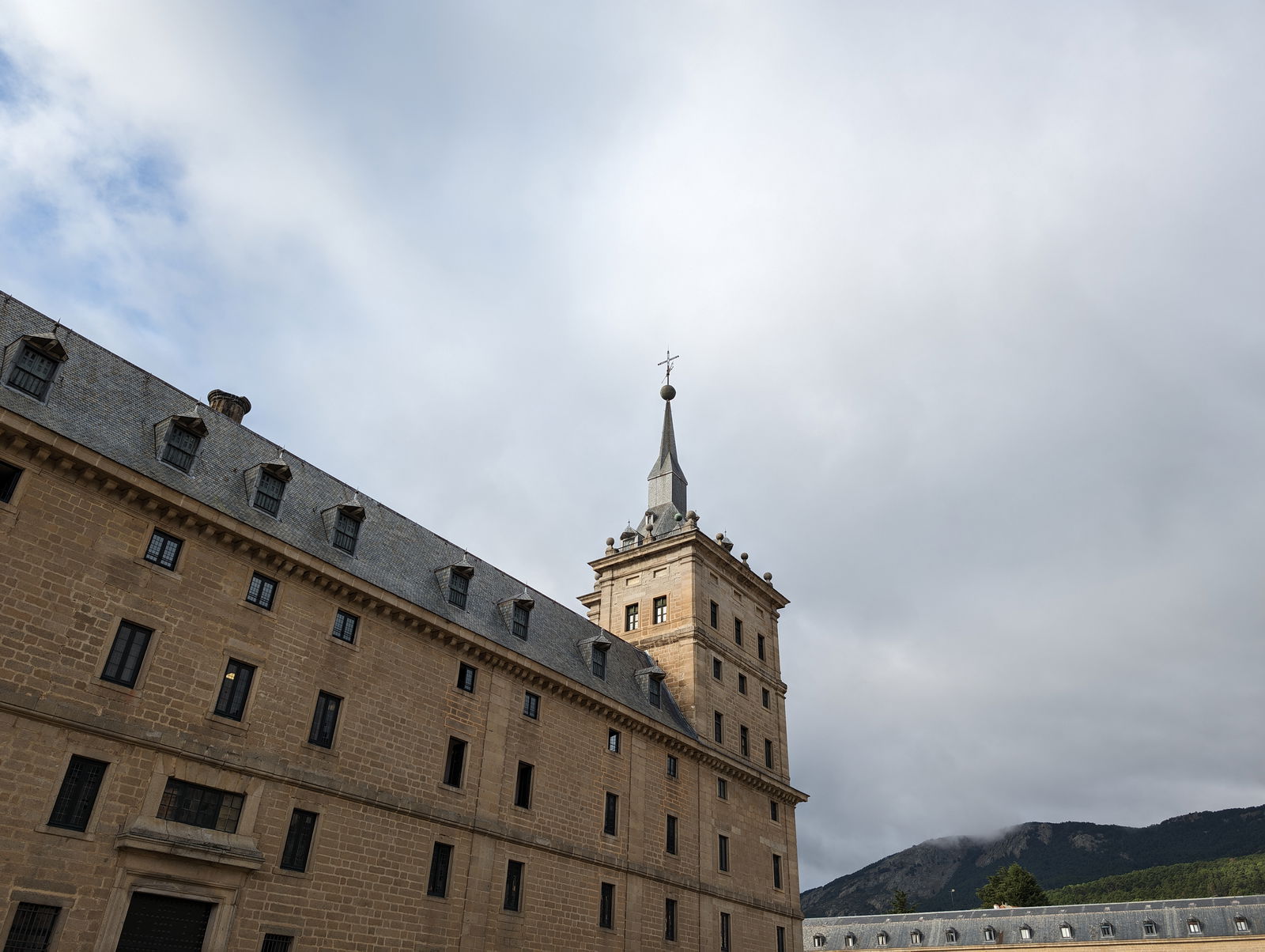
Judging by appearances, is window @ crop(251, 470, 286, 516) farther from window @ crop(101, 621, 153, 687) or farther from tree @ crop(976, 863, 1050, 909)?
tree @ crop(976, 863, 1050, 909)

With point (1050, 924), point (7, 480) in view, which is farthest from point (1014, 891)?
point (7, 480)

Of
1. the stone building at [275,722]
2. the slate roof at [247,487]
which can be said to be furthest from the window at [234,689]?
the slate roof at [247,487]

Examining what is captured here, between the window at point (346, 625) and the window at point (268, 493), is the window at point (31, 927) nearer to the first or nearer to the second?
the window at point (346, 625)

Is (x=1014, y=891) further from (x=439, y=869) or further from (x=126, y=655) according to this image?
(x=126, y=655)

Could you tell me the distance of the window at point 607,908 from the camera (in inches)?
1339

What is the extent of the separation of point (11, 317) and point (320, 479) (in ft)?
33.8

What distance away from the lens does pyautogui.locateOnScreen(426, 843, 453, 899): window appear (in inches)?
1096

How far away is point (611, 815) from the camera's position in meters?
35.9

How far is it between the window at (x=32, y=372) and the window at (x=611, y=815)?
80.2 feet

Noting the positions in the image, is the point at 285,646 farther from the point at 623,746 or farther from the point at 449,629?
the point at 623,746

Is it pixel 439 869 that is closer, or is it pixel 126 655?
pixel 126 655

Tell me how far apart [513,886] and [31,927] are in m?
15.1

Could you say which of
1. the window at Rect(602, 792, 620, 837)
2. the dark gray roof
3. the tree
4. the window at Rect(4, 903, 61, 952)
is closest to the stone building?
the window at Rect(4, 903, 61, 952)

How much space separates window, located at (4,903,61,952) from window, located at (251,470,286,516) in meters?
11.5
